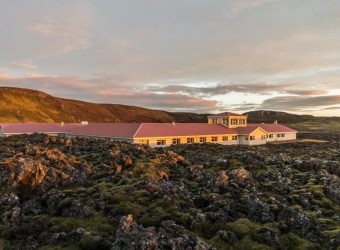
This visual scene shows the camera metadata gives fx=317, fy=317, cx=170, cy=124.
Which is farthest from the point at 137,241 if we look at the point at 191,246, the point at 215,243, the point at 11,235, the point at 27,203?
the point at 27,203

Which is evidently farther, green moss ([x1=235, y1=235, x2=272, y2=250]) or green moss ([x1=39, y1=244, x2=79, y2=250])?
green moss ([x1=235, y1=235, x2=272, y2=250])

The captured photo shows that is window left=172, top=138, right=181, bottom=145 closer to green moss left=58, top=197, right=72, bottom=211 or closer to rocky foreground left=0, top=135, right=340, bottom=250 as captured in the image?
rocky foreground left=0, top=135, right=340, bottom=250

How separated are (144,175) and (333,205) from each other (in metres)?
18.5

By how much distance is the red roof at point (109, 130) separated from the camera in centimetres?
8788

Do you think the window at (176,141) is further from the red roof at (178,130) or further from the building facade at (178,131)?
the red roof at (178,130)

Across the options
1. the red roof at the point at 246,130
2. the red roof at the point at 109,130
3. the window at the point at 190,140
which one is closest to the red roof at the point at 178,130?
the window at the point at 190,140

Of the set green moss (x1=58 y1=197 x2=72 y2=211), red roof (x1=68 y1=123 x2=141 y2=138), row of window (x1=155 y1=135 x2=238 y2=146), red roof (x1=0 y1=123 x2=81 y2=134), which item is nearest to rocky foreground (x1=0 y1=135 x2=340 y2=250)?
green moss (x1=58 y1=197 x2=72 y2=211)

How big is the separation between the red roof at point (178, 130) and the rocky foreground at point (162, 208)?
48.1 m

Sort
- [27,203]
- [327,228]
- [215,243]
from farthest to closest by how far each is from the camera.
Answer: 1. [27,203]
2. [327,228]
3. [215,243]

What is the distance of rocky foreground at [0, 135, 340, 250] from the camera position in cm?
1906

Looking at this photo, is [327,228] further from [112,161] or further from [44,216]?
[112,161]

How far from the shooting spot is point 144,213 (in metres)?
23.4

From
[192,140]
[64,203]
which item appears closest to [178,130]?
[192,140]

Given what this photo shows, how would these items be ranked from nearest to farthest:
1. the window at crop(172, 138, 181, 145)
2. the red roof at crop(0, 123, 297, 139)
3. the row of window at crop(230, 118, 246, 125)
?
1. the red roof at crop(0, 123, 297, 139)
2. the window at crop(172, 138, 181, 145)
3. the row of window at crop(230, 118, 246, 125)
